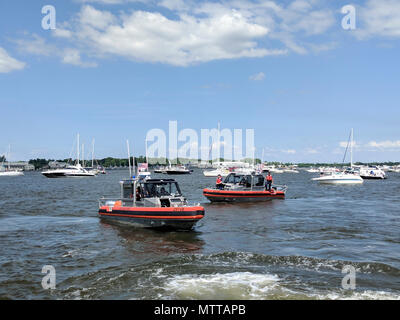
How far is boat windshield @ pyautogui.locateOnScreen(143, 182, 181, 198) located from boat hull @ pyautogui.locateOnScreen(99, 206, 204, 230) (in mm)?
1033

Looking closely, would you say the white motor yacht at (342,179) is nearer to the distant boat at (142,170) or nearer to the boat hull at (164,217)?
the distant boat at (142,170)

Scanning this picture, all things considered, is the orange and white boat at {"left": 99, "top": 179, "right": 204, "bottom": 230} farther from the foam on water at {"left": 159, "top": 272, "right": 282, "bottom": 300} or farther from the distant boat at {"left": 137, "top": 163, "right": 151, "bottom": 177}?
the foam on water at {"left": 159, "top": 272, "right": 282, "bottom": 300}

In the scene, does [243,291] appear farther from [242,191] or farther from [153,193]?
[242,191]

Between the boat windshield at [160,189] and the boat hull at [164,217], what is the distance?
3.39ft

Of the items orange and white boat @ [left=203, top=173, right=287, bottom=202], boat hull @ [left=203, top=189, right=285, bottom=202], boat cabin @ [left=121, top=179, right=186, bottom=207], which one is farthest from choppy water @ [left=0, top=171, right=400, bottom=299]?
orange and white boat @ [left=203, top=173, right=287, bottom=202]

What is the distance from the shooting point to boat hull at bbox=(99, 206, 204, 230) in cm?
1766

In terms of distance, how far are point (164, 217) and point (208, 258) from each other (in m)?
5.10

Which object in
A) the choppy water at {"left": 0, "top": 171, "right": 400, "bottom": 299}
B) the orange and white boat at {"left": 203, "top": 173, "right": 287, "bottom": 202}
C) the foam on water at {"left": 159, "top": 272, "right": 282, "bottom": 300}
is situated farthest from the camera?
the orange and white boat at {"left": 203, "top": 173, "right": 287, "bottom": 202}

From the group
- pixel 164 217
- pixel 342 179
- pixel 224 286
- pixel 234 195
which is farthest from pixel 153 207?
pixel 342 179

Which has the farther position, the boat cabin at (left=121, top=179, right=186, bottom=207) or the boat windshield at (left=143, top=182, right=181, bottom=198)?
the boat windshield at (left=143, top=182, right=181, bottom=198)

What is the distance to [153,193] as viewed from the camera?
19.6 meters

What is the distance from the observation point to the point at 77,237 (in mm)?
17734
